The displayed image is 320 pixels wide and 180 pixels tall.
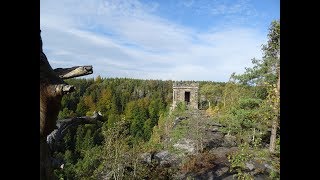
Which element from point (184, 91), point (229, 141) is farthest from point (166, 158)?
point (184, 91)

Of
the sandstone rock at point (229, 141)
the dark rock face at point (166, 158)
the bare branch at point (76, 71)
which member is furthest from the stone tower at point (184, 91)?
Result: the bare branch at point (76, 71)

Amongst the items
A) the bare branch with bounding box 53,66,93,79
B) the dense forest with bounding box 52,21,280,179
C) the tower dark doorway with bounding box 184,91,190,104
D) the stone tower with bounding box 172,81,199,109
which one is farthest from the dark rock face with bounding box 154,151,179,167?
the bare branch with bounding box 53,66,93,79

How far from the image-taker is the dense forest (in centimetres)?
799

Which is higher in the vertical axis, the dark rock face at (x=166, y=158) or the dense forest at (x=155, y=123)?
the dense forest at (x=155, y=123)

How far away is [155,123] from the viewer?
71.9 feet

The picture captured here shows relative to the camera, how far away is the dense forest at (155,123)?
7.99m

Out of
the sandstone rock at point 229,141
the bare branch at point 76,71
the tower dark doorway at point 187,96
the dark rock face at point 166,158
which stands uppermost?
the bare branch at point 76,71

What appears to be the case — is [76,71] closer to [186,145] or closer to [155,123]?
[186,145]

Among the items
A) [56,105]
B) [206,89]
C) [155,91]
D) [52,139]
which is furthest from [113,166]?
[155,91]

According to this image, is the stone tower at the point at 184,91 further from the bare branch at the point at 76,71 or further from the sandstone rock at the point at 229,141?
the bare branch at the point at 76,71

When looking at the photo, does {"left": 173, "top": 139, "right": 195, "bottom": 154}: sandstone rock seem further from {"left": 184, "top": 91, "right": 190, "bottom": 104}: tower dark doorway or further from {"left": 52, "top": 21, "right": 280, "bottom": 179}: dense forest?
{"left": 184, "top": 91, "right": 190, "bottom": 104}: tower dark doorway
